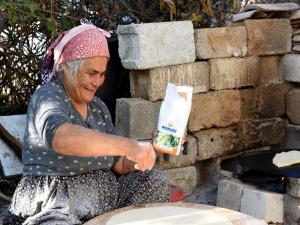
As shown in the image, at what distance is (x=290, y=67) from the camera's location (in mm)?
5102

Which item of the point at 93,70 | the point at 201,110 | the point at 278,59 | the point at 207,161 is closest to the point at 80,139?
the point at 93,70

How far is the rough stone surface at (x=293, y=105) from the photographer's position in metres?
5.09

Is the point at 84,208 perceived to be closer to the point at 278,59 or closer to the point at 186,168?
the point at 186,168

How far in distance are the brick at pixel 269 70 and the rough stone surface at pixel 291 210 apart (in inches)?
57.5

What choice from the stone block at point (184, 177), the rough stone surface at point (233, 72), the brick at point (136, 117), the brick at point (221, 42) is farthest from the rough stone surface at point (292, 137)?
the brick at point (136, 117)

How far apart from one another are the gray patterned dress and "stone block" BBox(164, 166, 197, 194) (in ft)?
5.16

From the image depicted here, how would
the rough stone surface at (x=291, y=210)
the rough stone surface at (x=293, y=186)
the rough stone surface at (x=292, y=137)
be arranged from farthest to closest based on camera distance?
the rough stone surface at (x=292, y=137)
the rough stone surface at (x=291, y=210)
the rough stone surface at (x=293, y=186)

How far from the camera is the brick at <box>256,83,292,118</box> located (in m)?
5.04

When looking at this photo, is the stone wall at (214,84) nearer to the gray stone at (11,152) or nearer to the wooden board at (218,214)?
the gray stone at (11,152)

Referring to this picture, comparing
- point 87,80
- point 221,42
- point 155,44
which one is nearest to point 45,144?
point 87,80

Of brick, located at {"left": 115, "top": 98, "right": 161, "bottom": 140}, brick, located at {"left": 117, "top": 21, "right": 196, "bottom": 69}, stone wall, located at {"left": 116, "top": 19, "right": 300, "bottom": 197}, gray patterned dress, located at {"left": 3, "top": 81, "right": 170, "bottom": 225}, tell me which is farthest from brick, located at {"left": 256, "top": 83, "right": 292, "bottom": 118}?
gray patterned dress, located at {"left": 3, "top": 81, "right": 170, "bottom": 225}

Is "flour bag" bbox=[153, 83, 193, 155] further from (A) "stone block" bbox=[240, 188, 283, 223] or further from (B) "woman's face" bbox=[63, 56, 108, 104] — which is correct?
(A) "stone block" bbox=[240, 188, 283, 223]

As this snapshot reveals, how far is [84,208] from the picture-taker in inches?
111

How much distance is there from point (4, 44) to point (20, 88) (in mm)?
388
